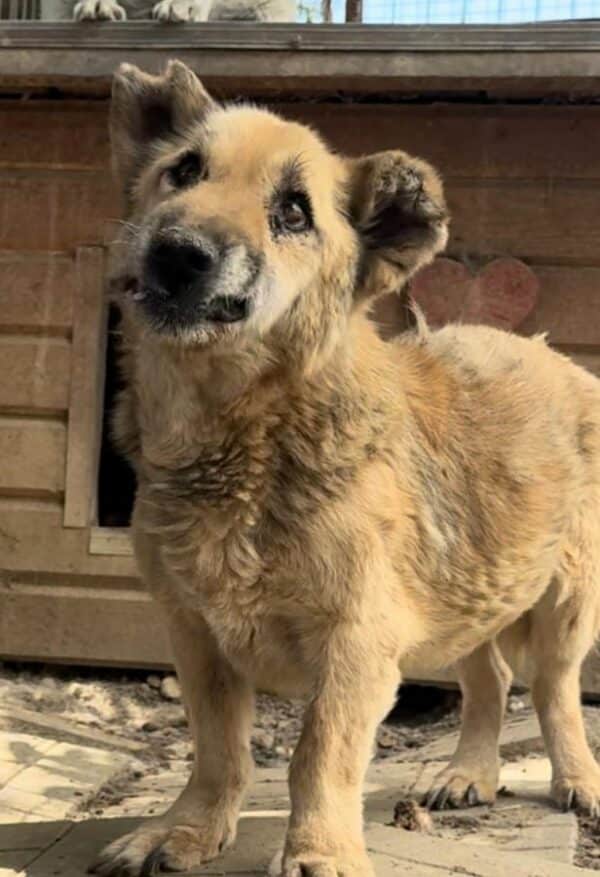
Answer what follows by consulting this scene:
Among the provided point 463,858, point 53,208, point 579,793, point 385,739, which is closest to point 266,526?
point 463,858

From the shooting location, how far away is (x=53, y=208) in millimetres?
7242

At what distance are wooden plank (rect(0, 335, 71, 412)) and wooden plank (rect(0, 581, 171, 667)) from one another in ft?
3.60

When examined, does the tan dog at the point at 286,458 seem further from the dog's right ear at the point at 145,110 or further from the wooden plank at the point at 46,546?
the wooden plank at the point at 46,546

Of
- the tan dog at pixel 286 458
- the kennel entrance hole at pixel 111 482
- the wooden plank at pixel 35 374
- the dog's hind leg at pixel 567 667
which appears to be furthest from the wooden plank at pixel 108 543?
the tan dog at pixel 286 458

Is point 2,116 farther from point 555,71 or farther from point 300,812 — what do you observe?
point 300,812

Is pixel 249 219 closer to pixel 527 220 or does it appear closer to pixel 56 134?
pixel 527 220

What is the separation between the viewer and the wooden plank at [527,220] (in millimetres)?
6812

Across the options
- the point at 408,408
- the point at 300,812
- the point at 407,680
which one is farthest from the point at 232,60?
the point at 300,812

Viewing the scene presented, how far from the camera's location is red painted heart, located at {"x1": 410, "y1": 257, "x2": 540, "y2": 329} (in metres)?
6.86

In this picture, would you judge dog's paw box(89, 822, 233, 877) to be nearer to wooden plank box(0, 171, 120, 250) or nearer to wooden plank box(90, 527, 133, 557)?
wooden plank box(90, 527, 133, 557)

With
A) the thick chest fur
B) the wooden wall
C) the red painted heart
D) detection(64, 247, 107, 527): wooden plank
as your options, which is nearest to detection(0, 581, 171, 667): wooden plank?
the wooden wall

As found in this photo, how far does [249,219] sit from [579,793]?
2.70 metres

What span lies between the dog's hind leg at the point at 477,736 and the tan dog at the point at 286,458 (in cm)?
88

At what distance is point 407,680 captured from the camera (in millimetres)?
7051
